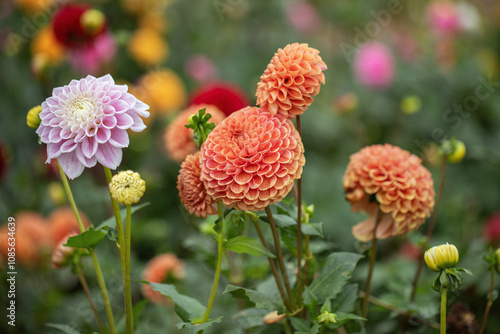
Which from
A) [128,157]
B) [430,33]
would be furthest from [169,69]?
[430,33]

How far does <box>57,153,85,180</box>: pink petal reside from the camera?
26.8 inches

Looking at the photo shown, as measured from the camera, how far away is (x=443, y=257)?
69cm

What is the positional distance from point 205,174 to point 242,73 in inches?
84.7

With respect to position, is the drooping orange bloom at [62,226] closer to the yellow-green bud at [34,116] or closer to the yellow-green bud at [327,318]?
the yellow-green bud at [34,116]

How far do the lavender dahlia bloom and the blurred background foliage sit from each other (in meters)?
0.49

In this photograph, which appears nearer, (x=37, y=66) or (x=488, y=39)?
(x=37, y=66)

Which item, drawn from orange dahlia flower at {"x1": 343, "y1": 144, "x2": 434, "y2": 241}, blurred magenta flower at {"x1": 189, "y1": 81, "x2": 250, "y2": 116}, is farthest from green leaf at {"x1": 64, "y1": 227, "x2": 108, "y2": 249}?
blurred magenta flower at {"x1": 189, "y1": 81, "x2": 250, "y2": 116}

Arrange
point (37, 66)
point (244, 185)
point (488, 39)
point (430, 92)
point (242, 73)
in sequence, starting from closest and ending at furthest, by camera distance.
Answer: point (244, 185) → point (37, 66) → point (430, 92) → point (242, 73) → point (488, 39)

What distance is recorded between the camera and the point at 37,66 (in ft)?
4.59

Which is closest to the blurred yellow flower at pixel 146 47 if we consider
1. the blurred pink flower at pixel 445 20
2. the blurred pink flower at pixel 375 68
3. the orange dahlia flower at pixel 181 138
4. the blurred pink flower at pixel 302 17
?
the blurred pink flower at pixel 302 17

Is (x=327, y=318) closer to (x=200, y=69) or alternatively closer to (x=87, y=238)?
(x=87, y=238)

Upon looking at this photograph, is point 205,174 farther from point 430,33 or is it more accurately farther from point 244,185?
point 430,33

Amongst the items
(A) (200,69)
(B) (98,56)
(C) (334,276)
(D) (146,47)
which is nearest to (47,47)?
(B) (98,56)

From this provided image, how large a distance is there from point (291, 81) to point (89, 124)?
32 centimetres
